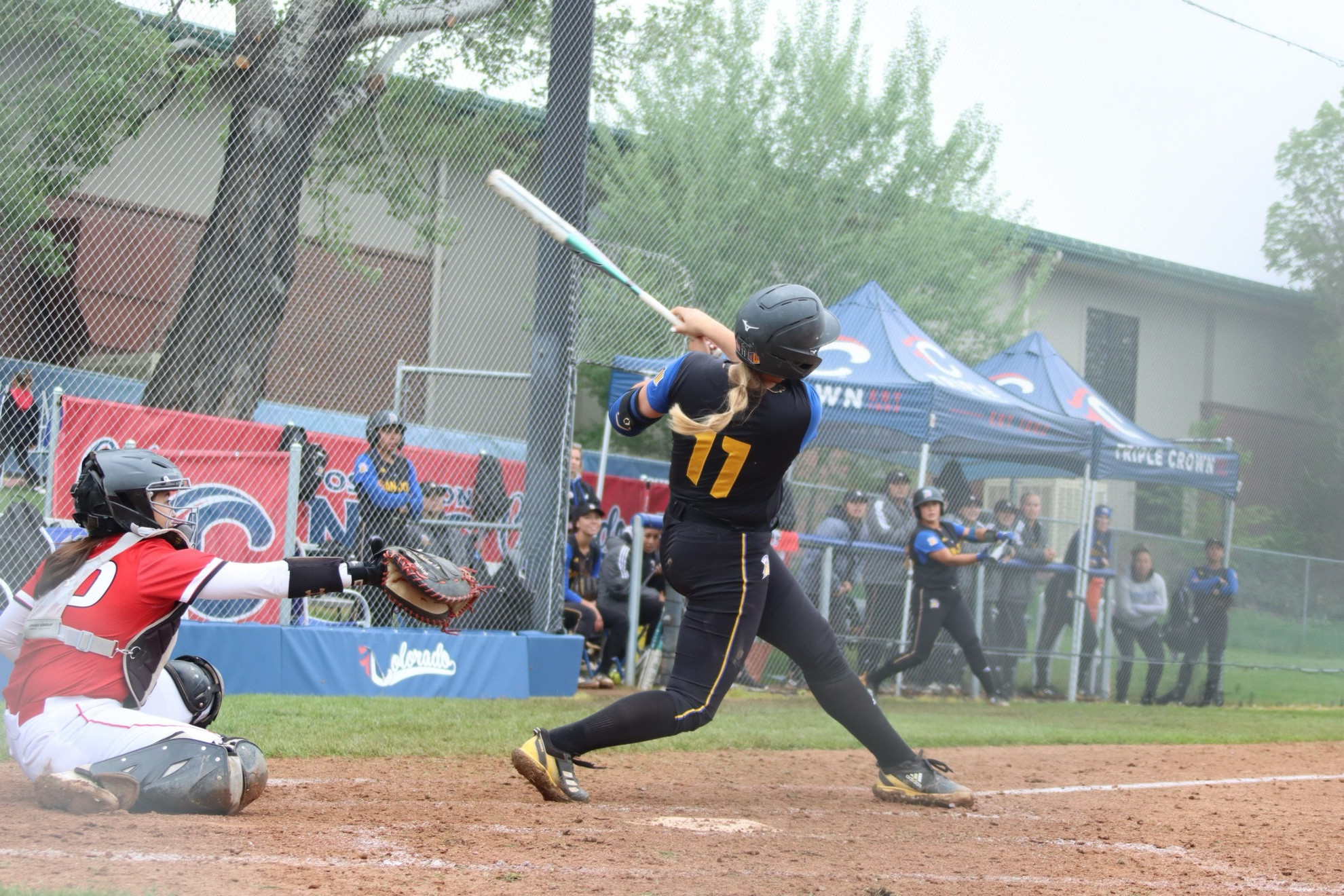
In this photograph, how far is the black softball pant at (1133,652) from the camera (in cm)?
1262

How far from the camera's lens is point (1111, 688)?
12.8 metres

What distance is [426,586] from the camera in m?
3.84

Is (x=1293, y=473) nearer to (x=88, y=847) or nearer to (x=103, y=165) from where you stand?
(x=103, y=165)

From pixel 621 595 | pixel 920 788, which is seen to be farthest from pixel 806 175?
pixel 920 788

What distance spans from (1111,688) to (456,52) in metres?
8.78

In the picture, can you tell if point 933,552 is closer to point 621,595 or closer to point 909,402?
point 909,402

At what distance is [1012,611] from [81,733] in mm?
9213

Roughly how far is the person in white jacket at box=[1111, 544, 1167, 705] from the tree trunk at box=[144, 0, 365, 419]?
8.60 meters

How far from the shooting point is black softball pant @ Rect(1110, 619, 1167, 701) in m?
12.6

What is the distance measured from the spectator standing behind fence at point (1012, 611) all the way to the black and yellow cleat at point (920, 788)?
6623mm

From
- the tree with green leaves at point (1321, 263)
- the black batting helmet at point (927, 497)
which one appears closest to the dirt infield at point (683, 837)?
the black batting helmet at point (927, 497)

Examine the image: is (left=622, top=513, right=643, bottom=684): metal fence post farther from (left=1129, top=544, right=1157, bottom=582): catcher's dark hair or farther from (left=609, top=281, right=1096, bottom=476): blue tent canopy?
(left=1129, top=544, right=1157, bottom=582): catcher's dark hair

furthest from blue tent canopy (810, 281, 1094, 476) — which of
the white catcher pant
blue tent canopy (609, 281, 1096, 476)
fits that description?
the white catcher pant

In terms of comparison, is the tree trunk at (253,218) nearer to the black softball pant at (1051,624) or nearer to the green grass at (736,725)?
the green grass at (736,725)
